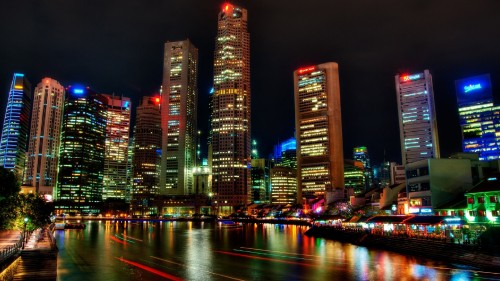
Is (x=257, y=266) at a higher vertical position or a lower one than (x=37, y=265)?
lower

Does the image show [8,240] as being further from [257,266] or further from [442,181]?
[442,181]

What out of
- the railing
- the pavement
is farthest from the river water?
the pavement

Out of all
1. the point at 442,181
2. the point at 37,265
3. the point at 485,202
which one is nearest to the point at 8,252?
the point at 37,265

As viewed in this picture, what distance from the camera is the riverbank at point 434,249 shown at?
42.9m

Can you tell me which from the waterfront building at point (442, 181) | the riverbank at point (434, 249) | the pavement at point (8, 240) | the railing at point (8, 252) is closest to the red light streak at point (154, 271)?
the railing at point (8, 252)

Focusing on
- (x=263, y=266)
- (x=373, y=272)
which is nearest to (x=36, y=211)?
(x=263, y=266)

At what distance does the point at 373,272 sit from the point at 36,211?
65073 millimetres

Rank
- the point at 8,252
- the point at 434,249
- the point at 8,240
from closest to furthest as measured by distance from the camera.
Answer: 1. the point at 8,252
2. the point at 434,249
3. the point at 8,240

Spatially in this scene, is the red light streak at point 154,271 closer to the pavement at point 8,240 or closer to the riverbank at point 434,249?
the pavement at point 8,240

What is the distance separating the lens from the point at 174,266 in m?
46.6

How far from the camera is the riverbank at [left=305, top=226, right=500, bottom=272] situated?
141 ft

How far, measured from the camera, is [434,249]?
169 feet

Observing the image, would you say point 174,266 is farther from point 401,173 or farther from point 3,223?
point 401,173

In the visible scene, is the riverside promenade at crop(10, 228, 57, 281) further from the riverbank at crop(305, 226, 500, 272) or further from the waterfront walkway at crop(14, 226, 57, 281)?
the riverbank at crop(305, 226, 500, 272)
